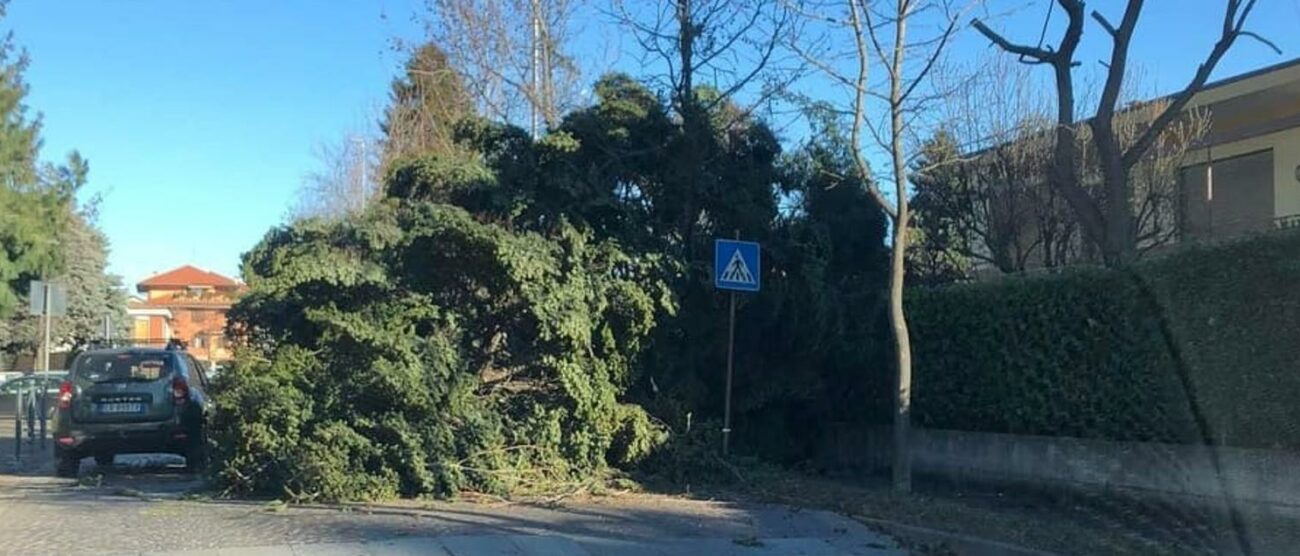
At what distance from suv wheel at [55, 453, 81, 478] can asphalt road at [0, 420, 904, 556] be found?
281 cm

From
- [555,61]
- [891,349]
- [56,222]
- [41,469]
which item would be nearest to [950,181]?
[891,349]

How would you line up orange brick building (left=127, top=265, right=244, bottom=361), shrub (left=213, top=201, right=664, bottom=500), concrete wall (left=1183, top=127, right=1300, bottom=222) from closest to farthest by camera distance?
shrub (left=213, top=201, right=664, bottom=500) → concrete wall (left=1183, top=127, right=1300, bottom=222) → orange brick building (left=127, top=265, right=244, bottom=361)

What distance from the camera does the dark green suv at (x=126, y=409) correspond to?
15.1m

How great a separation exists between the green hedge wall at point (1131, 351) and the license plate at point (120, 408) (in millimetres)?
10036

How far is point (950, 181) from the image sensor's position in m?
19.8

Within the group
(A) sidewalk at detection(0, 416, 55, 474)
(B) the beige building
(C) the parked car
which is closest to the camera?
(A) sidewalk at detection(0, 416, 55, 474)

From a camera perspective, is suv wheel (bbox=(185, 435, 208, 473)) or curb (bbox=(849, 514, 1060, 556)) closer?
curb (bbox=(849, 514, 1060, 556))

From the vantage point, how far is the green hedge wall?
33.0 feet

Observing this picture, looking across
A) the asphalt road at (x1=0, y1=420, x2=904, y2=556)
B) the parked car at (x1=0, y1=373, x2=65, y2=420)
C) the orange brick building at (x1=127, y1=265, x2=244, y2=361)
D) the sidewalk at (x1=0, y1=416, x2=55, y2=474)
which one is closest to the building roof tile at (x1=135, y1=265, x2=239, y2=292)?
the orange brick building at (x1=127, y1=265, x2=244, y2=361)

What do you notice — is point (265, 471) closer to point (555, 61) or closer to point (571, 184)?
point (571, 184)

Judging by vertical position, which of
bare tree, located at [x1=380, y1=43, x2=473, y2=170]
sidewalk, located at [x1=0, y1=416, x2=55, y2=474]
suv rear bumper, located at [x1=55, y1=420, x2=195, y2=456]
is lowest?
sidewalk, located at [x1=0, y1=416, x2=55, y2=474]

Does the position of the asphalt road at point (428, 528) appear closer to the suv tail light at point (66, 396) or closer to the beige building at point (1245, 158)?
the suv tail light at point (66, 396)

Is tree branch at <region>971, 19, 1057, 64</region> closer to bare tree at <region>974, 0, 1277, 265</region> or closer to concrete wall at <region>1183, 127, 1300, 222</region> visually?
bare tree at <region>974, 0, 1277, 265</region>

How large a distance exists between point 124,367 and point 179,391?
2.72ft
